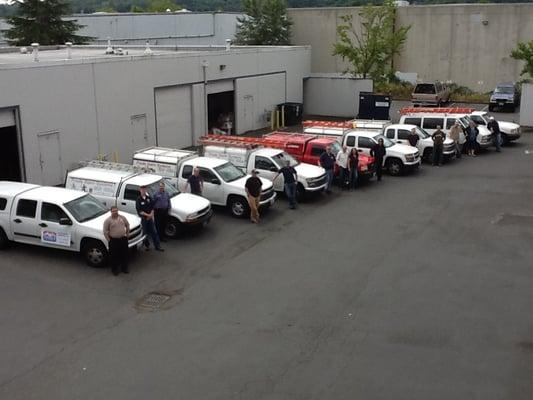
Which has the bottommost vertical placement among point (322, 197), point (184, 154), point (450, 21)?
point (322, 197)

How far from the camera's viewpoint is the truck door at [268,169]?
2003 centimetres

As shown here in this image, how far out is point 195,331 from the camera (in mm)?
11023

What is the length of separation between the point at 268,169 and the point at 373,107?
16881 millimetres

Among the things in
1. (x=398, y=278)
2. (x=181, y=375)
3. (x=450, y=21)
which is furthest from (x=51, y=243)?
(x=450, y=21)

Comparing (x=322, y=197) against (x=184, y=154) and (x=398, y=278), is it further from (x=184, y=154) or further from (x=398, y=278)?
(x=398, y=278)

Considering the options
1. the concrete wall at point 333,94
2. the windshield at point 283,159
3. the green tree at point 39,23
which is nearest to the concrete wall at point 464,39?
the concrete wall at point 333,94

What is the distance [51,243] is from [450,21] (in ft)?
137

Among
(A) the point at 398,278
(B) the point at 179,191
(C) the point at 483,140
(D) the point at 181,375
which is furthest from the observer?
(C) the point at 483,140

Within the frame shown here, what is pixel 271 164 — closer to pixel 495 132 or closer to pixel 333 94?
pixel 495 132

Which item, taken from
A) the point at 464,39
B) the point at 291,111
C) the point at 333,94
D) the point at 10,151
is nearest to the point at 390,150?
the point at 291,111

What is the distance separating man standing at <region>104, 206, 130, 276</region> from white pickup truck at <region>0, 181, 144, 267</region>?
19.0 inches

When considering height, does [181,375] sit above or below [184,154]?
below

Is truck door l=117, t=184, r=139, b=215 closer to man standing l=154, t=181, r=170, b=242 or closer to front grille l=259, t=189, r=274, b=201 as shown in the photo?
man standing l=154, t=181, r=170, b=242

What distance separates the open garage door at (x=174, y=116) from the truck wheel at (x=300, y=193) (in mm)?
8357
